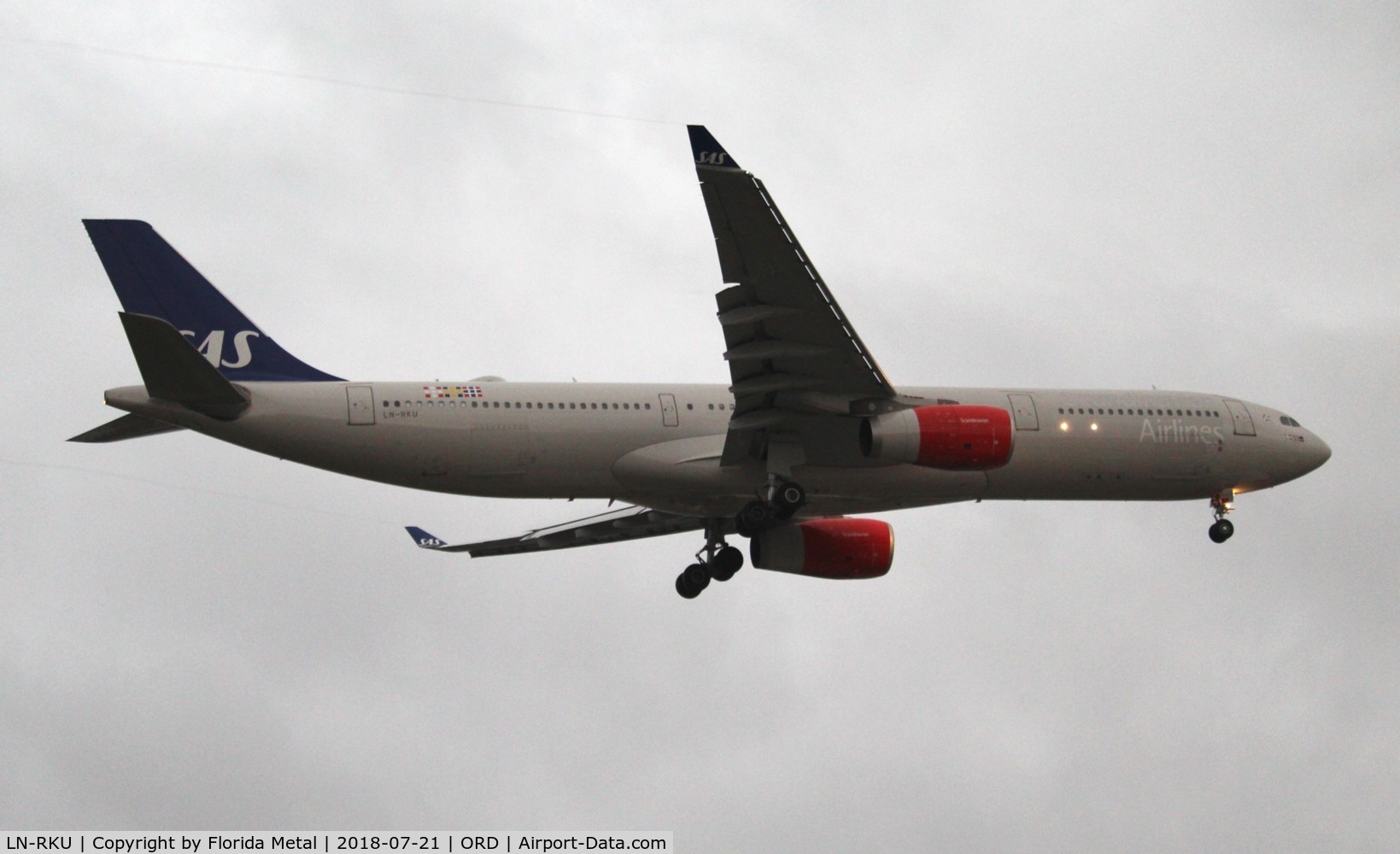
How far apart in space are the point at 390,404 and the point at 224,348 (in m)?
3.22

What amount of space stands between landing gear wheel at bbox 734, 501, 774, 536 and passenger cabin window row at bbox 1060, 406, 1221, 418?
6711 millimetres

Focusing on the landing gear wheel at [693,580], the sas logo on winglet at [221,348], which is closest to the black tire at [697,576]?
the landing gear wheel at [693,580]

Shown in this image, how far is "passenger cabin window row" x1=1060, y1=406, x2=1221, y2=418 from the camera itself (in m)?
31.2

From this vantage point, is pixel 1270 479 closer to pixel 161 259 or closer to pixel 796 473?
pixel 796 473

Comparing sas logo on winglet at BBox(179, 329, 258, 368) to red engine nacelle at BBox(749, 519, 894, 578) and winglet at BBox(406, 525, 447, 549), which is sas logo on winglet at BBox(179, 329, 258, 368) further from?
red engine nacelle at BBox(749, 519, 894, 578)

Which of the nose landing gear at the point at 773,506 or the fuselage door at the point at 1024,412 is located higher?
the fuselage door at the point at 1024,412

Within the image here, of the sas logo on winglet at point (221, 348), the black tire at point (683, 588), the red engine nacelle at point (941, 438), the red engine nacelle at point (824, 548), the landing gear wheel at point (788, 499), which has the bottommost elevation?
the black tire at point (683, 588)

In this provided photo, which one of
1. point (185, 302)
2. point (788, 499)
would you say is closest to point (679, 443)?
point (788, 499)

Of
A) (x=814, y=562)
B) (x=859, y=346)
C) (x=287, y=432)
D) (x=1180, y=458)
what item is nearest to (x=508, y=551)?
(x=814, y=562)

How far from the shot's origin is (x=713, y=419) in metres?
29.3

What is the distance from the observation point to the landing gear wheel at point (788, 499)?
92.7 feet

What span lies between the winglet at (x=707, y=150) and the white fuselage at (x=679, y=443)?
20.5 ft

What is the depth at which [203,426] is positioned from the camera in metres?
26.0

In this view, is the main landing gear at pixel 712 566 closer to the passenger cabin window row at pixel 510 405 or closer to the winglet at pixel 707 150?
the passenger cabin window row at pixel 510 405
